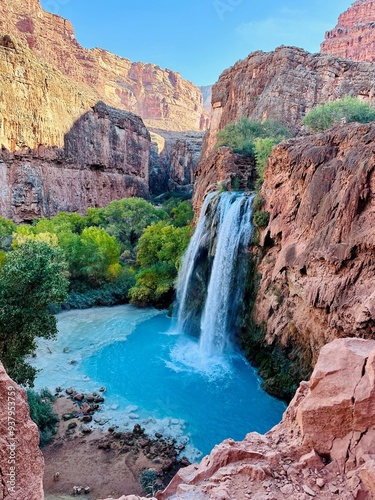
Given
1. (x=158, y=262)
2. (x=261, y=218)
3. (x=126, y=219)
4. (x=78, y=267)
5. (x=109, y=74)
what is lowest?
(x=78, y=267)

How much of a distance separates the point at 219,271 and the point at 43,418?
9067 millimetres

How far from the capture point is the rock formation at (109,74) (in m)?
64.9

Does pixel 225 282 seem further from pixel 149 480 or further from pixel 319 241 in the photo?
pixel 149 480

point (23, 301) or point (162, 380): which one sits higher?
point (23, 301)

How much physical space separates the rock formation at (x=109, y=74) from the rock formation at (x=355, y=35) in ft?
163

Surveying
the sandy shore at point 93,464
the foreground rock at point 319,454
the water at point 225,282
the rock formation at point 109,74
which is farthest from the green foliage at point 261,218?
the rock formation at point 109,74

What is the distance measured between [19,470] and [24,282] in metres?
6.31

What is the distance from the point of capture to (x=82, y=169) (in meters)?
41.1

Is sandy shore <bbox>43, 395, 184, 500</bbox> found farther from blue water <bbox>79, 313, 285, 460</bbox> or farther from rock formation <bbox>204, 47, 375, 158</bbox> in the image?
rock formation <bbox>204, 47, 375, 158</bbox>

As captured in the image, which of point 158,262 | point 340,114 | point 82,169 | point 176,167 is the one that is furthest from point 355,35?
point 158,262

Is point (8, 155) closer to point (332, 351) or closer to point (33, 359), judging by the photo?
point (33, 359)

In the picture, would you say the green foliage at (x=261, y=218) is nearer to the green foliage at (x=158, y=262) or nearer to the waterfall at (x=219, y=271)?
the waterfall at (x=219, y=271)

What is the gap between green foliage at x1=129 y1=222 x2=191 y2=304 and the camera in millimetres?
19812

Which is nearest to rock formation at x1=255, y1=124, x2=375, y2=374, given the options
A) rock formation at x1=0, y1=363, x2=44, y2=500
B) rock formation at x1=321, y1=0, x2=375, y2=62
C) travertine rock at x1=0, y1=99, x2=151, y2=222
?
rock formation at x1=0, y1=363, x2=44, y2=500
